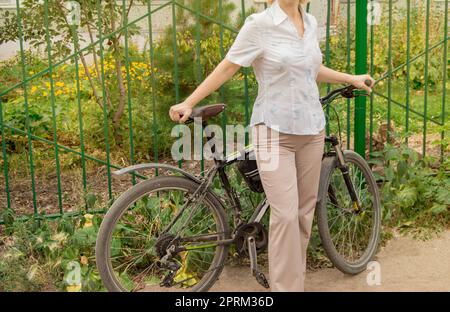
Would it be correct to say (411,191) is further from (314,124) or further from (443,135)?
(314,124)

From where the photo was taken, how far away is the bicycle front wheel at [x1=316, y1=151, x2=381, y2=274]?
3.98 meters

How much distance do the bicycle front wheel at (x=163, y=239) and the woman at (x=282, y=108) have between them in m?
0.38

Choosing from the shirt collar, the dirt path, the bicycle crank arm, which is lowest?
the dirt path

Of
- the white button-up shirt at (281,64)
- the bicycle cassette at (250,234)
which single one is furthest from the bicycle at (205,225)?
the white button-up shirt at (281,64)

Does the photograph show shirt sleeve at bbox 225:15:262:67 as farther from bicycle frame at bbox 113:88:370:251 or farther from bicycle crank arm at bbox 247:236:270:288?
bicycle crank arm at bbox 247:236:270:288

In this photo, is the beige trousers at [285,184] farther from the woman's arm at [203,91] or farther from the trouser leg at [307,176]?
the woman's arm at [203,91]

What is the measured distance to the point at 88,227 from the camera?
429 centimetres

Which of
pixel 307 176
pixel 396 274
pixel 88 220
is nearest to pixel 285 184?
pixel 307 176

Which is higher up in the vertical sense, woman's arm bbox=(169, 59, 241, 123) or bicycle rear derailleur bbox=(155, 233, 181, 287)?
woman's arm bbox=(169, 59, 241, 123)

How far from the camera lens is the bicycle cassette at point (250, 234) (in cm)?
379

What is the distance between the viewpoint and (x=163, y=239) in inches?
141

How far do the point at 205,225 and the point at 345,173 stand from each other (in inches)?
33.5

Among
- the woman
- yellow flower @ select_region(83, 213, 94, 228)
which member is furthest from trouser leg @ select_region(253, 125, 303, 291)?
yellow flower @ select_region(83, 213, 94, 228)
